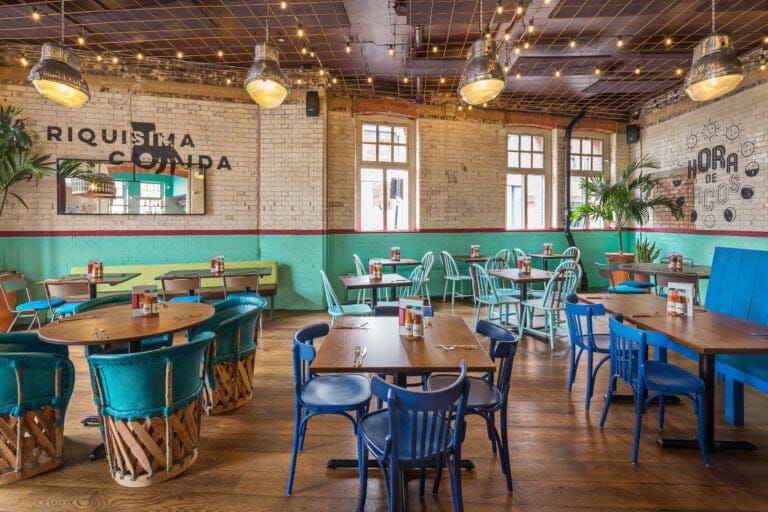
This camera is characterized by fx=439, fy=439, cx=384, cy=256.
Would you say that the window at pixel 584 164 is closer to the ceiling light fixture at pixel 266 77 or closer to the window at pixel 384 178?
the window at pixel 384 178

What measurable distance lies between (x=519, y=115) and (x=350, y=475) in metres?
8.00

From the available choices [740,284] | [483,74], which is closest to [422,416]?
[483,74]

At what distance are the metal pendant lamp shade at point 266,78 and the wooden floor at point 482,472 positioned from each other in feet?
8.47

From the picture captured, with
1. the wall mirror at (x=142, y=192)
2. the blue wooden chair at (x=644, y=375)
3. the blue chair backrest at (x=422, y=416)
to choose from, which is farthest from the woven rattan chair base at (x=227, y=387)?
the wall mirror at (x=142, y=192)

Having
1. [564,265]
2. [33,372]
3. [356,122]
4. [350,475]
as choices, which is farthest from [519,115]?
[33,372]

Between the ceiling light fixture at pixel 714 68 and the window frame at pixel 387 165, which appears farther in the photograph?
the window frame at pixel 387 165

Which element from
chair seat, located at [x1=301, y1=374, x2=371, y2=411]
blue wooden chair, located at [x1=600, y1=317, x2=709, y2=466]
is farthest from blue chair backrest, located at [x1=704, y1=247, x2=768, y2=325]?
chair seat, located at [x1=301, y1=374, x2=371, y2=411]

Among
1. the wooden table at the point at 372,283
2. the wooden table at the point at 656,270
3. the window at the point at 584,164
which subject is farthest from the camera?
the window at the point at 584,164

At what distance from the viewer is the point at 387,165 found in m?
8.34

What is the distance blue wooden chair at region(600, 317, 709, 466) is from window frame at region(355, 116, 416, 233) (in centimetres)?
557

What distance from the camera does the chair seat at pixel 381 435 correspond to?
1.90 m

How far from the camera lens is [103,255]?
6711mm

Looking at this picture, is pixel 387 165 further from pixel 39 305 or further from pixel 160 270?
pixel 39 305

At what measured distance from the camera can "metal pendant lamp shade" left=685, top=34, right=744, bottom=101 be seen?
3.49 m
